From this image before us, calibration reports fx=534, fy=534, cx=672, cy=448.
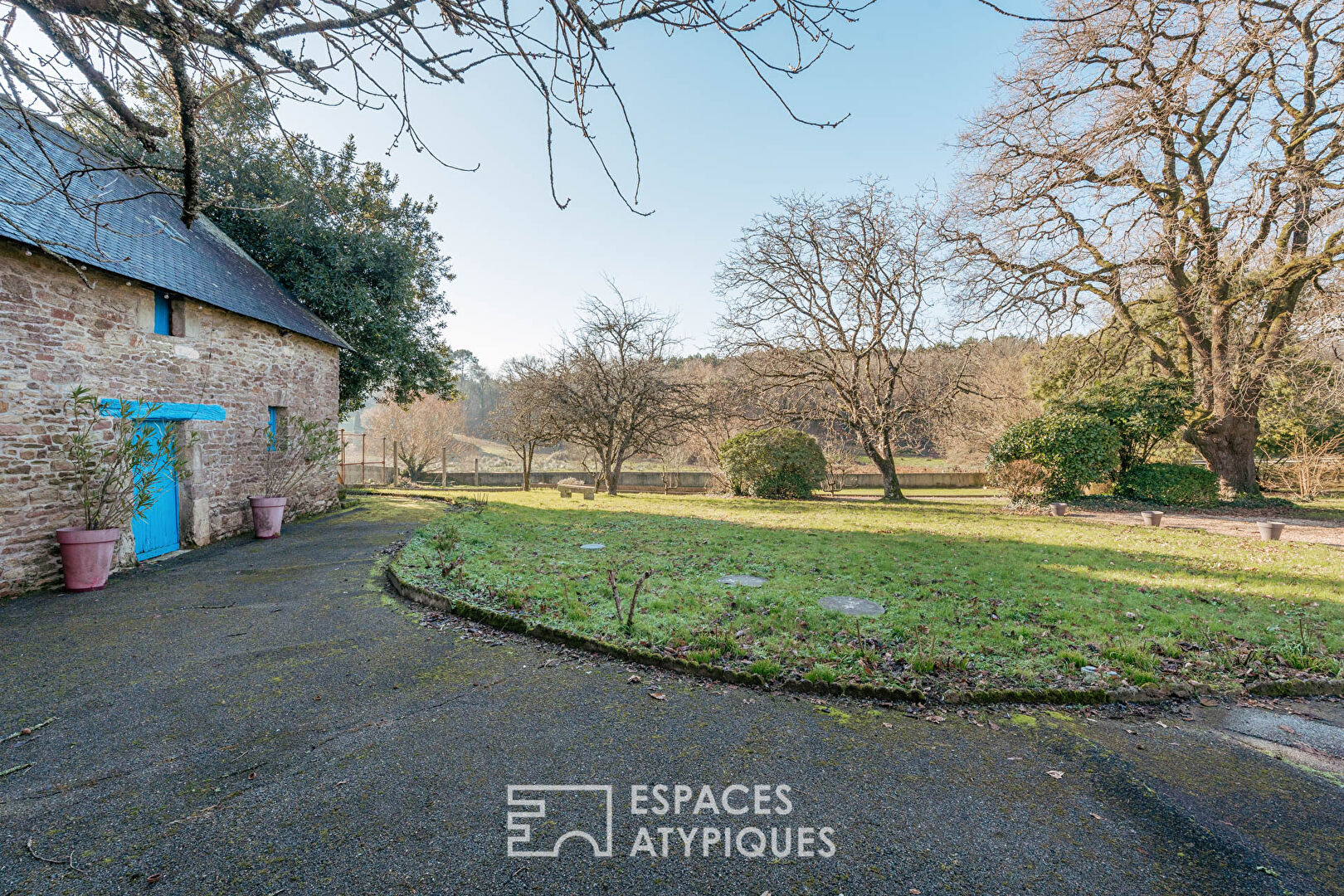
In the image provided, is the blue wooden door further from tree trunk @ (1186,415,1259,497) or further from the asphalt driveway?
tree trunk @ (1186,415,1259,497)

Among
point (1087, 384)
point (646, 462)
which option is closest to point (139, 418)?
point (1087, 384)

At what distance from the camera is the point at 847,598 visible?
5281 millimetres

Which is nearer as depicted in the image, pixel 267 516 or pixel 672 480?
pixel 267 516

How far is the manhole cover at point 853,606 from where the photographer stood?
4.81 meters

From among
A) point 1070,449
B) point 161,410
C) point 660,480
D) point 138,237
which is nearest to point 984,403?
point 1070,449

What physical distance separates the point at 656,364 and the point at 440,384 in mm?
6653

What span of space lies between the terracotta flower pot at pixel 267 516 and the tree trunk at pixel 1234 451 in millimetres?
20388

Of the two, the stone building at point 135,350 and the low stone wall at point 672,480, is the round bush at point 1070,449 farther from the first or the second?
the stone building at point 135,350

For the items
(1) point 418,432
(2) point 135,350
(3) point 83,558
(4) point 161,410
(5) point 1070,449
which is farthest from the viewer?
(1) point 418,432

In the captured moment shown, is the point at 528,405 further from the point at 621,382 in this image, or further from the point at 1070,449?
the point at 1070,449

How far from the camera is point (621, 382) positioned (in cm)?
1708

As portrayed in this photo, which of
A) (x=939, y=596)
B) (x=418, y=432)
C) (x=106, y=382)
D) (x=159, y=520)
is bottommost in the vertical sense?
(x=939, y=596)

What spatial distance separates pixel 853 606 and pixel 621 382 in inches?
513

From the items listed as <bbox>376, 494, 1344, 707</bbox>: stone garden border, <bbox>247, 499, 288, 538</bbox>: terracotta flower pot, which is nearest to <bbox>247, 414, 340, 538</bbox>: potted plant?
<bbox>247, 499, 288, 538</bbox>: terracotta flower pot
